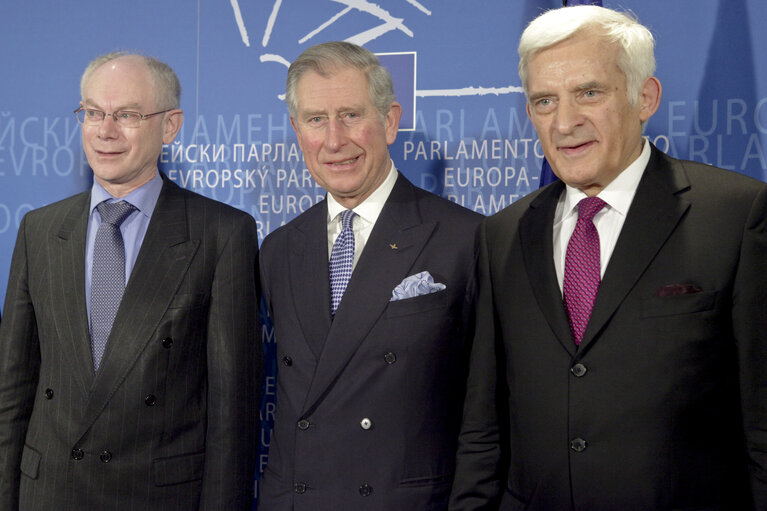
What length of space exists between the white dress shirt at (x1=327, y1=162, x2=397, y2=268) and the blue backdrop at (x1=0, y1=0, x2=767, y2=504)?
610 millimetres

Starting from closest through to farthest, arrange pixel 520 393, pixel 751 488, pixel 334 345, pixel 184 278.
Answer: pixel 751 488, pixel 520 393, pixel 334 345, pixel 184 278

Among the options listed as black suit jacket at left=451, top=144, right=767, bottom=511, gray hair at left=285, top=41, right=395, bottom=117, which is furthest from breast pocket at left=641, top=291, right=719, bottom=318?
gray hair at left=285, top=41, right=395, bottom=117

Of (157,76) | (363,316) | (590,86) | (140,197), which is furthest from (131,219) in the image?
(590,86)

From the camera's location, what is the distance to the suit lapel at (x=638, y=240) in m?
1.83

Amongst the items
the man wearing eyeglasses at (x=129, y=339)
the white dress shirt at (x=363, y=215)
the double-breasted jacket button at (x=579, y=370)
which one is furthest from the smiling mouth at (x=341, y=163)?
the double-breasted jacket button at (x=579, y=370)

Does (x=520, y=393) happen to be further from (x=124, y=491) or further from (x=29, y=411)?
(x=29, y=411)

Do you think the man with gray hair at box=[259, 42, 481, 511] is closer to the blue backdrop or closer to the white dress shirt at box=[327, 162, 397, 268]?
the white dress shirt at box=[327, 162, 397, 268]

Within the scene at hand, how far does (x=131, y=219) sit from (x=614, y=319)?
152 centimetres

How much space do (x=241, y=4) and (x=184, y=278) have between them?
1358 mm

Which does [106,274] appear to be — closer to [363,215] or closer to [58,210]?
[58,210]

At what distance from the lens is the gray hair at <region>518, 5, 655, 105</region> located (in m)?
1.97

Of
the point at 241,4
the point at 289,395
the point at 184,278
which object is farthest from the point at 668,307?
the point at 241,4

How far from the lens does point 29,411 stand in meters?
2.54

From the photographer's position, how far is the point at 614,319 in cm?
184
